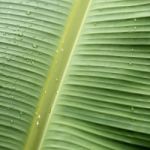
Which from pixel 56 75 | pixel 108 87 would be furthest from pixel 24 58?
pixel 108 87

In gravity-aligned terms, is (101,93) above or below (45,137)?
above

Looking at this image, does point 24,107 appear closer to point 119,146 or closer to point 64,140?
point 64,140

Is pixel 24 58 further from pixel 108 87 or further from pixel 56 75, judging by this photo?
pixel 108 87

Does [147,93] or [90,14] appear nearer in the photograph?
[147,93]

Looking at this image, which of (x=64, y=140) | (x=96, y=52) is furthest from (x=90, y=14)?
(x=64, y=140)

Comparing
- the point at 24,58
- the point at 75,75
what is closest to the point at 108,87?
the point at 75,75
